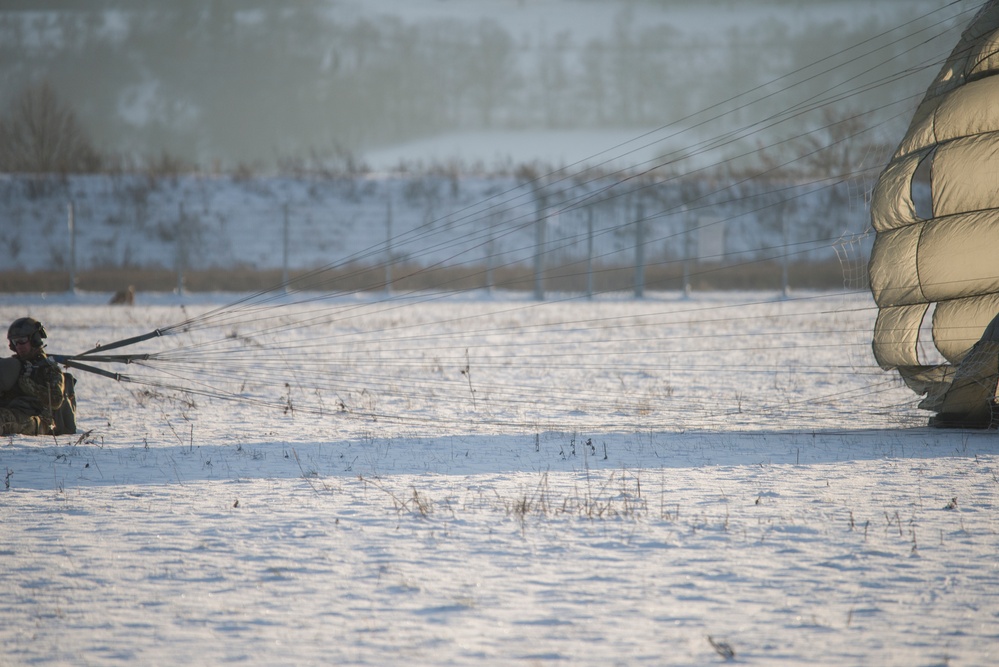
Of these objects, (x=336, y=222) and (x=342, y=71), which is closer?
(x=336, y=222)

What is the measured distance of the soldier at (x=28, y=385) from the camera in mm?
6781

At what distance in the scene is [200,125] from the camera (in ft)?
240

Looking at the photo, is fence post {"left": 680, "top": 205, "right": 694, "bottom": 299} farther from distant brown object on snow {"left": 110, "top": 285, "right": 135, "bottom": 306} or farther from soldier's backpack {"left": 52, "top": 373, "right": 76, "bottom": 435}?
soldier's backpack {"left": 52, "top": 373, "right": 76, "bottom": 435}

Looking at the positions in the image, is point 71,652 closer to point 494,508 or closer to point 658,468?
point 494,508

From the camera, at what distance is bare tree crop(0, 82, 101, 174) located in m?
39.1

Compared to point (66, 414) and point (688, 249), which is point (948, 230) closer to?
point (66, 414)

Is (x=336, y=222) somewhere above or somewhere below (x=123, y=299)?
above

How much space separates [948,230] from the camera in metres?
7.55

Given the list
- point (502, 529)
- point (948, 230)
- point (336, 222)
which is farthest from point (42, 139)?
point (502, 529)

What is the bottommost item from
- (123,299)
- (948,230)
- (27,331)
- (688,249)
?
(27,331)

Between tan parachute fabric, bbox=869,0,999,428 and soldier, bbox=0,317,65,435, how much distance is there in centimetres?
711

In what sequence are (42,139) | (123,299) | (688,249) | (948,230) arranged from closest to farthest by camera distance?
(948,230), (123,299), (688,249), (42,139)

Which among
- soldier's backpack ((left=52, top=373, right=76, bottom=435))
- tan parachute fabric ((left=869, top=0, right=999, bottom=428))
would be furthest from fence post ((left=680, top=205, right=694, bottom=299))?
soldier's backpack ((left=52, top=373, right=76, bottom=435))

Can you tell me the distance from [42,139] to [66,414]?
38416mm
